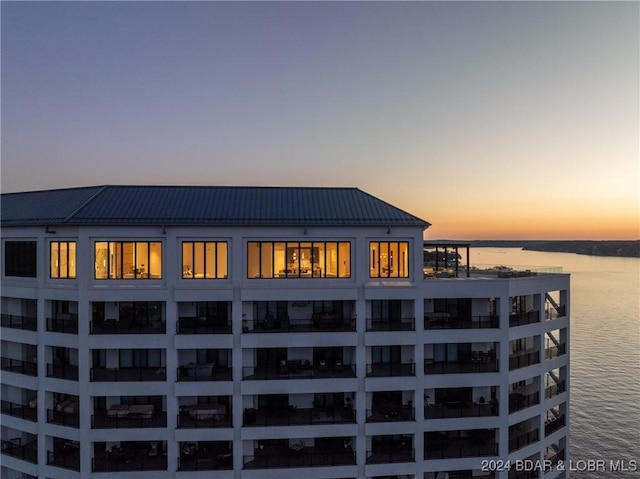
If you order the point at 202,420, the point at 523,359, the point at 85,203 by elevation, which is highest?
the point at 85,203

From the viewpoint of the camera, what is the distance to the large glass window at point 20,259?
28.8 meters


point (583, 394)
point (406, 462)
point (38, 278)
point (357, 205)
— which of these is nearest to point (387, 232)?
point (357, 205)

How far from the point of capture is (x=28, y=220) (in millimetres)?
28453

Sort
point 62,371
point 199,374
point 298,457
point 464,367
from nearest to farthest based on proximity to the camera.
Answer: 1. point 199,374
2. point 298,457
3. point 62,371
4. point 464,367

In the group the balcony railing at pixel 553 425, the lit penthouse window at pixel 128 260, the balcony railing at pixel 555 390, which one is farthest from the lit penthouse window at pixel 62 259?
the balcony railing at pixel 553 425

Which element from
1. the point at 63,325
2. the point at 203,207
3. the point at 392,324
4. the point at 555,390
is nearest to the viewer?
the point at 63,325

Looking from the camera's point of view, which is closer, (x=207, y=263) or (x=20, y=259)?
(x=207, y=263)

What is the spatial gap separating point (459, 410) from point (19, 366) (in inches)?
1349

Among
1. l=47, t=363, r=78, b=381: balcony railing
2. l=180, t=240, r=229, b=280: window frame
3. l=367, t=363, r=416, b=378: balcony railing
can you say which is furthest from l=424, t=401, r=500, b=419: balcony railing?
l=47, t=363, r=78, b=381: balcony railing

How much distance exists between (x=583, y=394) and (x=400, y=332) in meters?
54.9

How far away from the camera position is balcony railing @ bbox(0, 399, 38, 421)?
94.2ft

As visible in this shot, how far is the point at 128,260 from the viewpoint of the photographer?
90.3ft

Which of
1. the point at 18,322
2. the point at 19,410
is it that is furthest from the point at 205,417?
the point at 18,322

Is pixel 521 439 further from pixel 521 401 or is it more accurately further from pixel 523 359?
pixel 523 359
